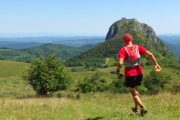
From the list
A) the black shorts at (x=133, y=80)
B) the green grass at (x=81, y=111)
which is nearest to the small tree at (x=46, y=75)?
the green grass at (x=81, y=111)

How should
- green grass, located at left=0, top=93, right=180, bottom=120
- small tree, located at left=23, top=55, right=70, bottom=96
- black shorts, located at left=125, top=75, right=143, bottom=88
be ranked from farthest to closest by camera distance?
small tree, located at left=23, top=55, right=70, bottom=96
green grass, located at left=0, top=93, right=180, bottom=120
black shorts, located at left=125, top=75, right=143, bottom=88

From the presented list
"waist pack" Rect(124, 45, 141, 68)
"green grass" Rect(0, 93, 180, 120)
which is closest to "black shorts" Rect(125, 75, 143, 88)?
"waist pack" Rect(124, 45, 141, 68)

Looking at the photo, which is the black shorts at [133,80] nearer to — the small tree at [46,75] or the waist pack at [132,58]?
the waist pack at [132,58]

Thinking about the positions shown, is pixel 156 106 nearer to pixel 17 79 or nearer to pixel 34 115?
pixel 34 115

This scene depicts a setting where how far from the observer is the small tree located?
190 ft

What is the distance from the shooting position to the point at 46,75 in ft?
190

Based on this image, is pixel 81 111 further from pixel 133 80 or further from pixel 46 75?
pixel 46 75

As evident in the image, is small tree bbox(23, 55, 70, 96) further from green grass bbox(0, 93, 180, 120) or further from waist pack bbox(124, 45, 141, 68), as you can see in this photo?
waist pack bbox(124, 45, 141, 68)

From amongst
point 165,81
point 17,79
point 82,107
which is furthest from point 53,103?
point 17,79

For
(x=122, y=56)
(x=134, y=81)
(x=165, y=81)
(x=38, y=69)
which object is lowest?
(x=165, y=81)

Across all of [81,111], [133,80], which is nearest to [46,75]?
[81,111]

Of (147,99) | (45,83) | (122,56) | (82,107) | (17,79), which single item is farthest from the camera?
(17,79)

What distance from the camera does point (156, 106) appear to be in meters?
20.5

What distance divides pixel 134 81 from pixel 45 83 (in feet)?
Answer: 145
